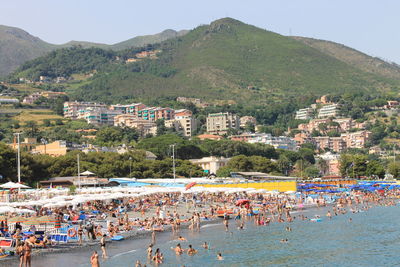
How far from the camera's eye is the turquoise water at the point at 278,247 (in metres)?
33.0

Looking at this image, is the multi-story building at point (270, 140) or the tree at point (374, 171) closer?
the tree at point (374, 171)

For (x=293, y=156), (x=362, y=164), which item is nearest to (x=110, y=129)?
(x=293, y=156)

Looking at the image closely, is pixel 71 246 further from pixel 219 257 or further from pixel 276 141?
pixel 276 141

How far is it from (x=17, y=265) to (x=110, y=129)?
133 meters

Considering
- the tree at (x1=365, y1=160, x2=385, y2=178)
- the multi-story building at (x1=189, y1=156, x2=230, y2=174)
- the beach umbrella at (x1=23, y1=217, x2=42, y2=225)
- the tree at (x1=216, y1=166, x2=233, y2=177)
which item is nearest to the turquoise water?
the beach umbrella at (x1=23, y1=217, x2=42, y2=225)

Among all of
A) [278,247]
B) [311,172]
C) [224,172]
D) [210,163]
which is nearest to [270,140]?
[311,172]

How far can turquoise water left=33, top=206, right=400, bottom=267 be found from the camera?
1299 inches

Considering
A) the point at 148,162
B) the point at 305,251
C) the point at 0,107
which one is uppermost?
the point at 0,107

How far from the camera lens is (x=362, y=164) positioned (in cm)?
11781

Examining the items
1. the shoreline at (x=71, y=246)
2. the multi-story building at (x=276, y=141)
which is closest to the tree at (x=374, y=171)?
the multi-story building at (x=276, y=141)

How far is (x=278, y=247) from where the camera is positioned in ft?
127

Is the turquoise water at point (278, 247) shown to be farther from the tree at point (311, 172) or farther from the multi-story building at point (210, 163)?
the tree at point (311, 172)

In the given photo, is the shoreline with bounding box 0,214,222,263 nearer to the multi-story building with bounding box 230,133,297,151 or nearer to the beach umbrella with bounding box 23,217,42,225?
the beach umbrella with bounding box 23,217,42,225

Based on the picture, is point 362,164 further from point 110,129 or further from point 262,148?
point 110,129
